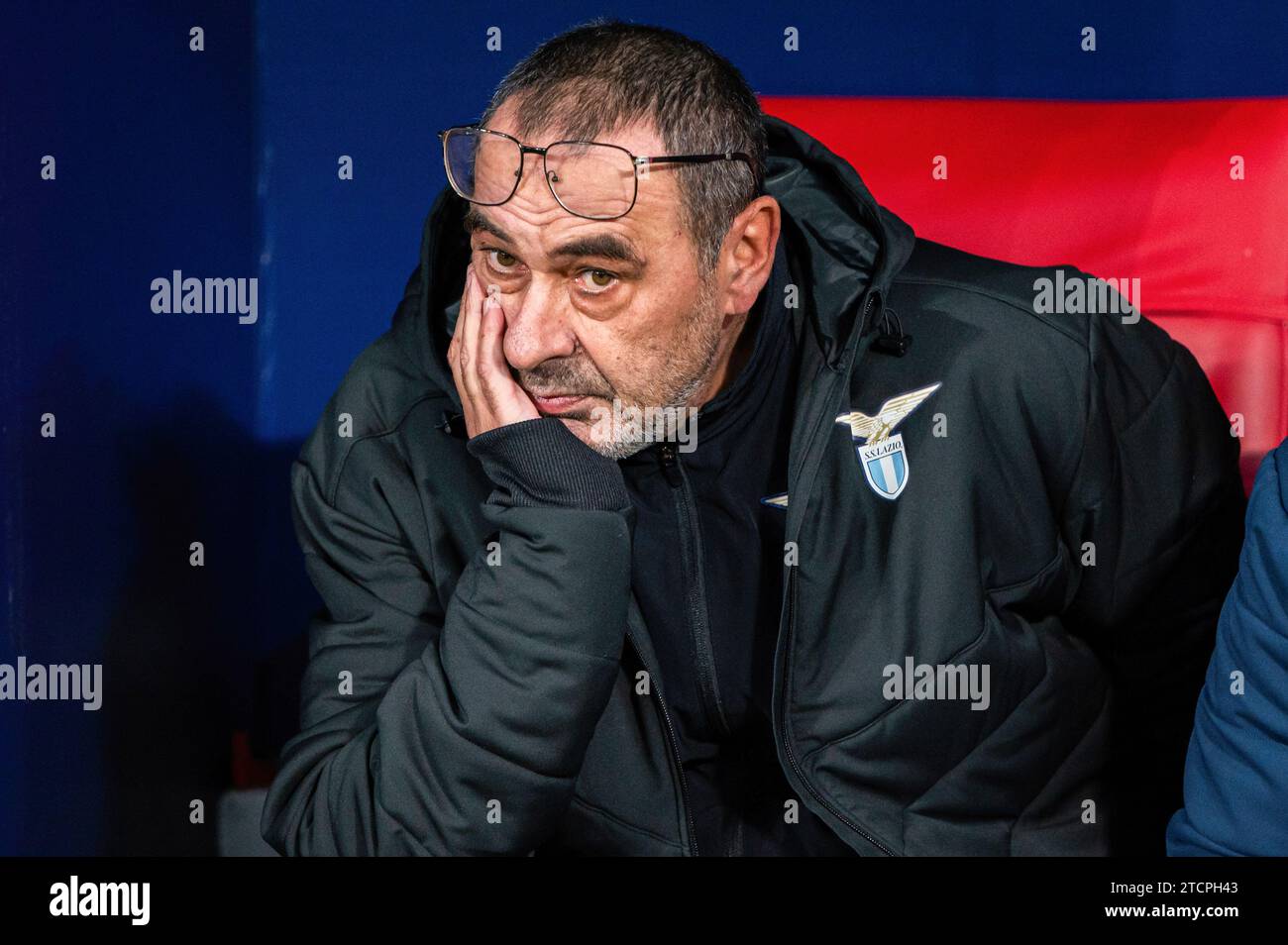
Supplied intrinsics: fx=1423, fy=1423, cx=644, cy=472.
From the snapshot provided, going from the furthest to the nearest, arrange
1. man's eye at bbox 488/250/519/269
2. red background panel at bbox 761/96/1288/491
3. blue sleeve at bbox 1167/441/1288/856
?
red background panel at bbox 761/96/1288/491, man's eye at bbox 488/250/519/269, blue sleeve at bbox 1167/441/1288/856

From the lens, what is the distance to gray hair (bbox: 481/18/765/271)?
121 centimetres

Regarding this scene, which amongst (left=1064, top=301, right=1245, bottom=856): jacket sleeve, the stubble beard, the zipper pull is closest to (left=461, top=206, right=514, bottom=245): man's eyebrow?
the stubble beard

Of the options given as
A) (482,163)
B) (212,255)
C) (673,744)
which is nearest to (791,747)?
(673,744)

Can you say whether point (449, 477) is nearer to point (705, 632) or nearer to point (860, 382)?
point (705, 632)

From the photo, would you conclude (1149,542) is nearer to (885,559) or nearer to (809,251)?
(885,559)

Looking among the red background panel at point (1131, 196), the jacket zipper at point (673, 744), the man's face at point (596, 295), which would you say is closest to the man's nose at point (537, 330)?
the man's face at point (596, 295)

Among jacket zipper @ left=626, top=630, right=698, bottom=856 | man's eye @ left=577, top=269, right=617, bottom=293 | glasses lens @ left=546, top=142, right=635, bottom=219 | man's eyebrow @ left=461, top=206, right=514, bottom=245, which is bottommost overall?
jacket zipper @ left=626, top=630, right=698, bottom=856

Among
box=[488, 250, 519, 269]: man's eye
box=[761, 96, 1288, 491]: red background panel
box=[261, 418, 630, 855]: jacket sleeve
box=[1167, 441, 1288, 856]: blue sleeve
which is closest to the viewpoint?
box=[1167, 441, 1288, 856]: blue sleeve

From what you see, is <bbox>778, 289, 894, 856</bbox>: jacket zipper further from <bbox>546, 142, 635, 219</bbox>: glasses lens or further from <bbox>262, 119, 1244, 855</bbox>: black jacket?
<bbox>546, 142, 635, 219</bbox>: glasses lens

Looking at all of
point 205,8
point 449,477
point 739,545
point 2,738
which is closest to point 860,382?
point 739,545

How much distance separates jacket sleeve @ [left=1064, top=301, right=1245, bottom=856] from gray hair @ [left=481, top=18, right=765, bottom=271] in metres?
0.37

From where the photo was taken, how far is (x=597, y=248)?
1195 millimetres
